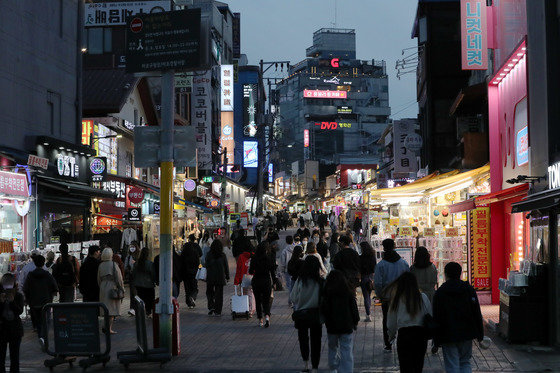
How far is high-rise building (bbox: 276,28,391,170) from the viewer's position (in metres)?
152

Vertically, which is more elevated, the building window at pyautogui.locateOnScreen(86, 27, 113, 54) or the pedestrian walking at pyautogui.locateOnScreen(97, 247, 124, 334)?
the building window at pyautogui.locateOnScreen(86, 27, 113, 54)

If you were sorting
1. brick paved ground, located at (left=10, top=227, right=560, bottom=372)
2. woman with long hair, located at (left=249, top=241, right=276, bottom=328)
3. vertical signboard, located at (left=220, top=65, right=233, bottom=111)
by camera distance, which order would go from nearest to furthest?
1. brick paved ground, located at (left=10, top=227, right=560, bottom=372)
2. woman with long hair, located at (left=249, top=241, right=276, bottom=328)
3. vertical signboard, located at (left=220, top=65, right=233, bottom=111)

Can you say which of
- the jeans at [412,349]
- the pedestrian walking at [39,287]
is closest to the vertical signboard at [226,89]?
the pedestrian walking at [39,287]

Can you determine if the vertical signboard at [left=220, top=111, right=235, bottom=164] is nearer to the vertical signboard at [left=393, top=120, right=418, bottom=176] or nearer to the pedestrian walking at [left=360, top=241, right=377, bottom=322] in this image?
the vertical signboard at [left=393, top=120, right=418, bottom=176]

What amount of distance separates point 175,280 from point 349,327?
30.4 ft

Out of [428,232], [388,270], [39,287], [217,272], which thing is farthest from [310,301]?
[428,232]

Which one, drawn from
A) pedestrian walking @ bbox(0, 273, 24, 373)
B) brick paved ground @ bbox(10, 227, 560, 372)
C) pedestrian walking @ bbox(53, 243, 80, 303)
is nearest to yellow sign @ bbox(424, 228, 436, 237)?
brick paved ground @ bbox(10, 227, 560, 372)

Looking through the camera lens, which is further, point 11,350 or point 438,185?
point 438,185

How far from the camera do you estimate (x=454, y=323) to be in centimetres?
837

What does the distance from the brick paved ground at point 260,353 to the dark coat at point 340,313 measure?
171 cm

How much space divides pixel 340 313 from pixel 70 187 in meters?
15.2

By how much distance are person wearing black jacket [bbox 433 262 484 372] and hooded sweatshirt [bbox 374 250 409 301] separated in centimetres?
339

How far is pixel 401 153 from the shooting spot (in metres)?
49.2

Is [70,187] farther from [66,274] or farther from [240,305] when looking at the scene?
[240,305]
